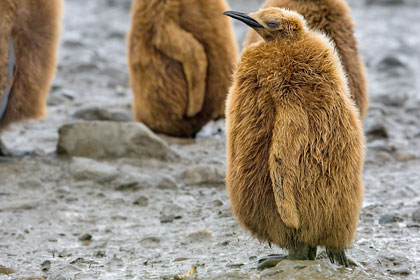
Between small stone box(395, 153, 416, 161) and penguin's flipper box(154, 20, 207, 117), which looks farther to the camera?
penguin's flipper box(154, 20, 207, 117)

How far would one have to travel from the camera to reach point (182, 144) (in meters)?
6.77

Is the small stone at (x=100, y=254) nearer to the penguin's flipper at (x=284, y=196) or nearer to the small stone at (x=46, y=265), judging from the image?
the small stone at (x=46, y=265)

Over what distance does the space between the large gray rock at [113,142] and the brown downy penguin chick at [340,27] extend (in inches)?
72.2

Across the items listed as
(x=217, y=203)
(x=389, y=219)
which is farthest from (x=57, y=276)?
(x=389, y=219)

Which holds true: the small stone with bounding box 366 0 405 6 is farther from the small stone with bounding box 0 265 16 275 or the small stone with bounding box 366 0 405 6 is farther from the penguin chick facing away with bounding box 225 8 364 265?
the small stone with bounding box 0 265 16 275

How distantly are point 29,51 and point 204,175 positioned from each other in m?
1.85

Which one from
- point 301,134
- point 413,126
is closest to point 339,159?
point 301,134

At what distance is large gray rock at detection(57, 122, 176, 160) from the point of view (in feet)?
20.4

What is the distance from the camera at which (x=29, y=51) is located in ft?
20.2

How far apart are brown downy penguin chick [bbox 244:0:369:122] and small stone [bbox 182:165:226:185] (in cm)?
128

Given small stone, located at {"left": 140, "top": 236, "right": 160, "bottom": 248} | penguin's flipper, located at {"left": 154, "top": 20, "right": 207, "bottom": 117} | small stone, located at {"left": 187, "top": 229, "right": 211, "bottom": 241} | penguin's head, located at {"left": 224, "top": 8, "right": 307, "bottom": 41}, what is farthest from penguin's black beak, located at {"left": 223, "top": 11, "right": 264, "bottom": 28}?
penguin's flipper, located at {"left": 154, "top": 20, "right": 207, "bottom": 117}

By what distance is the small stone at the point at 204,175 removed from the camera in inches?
224

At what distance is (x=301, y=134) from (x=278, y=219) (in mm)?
447

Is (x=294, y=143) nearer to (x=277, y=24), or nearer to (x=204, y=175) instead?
(x=277, y=24)
